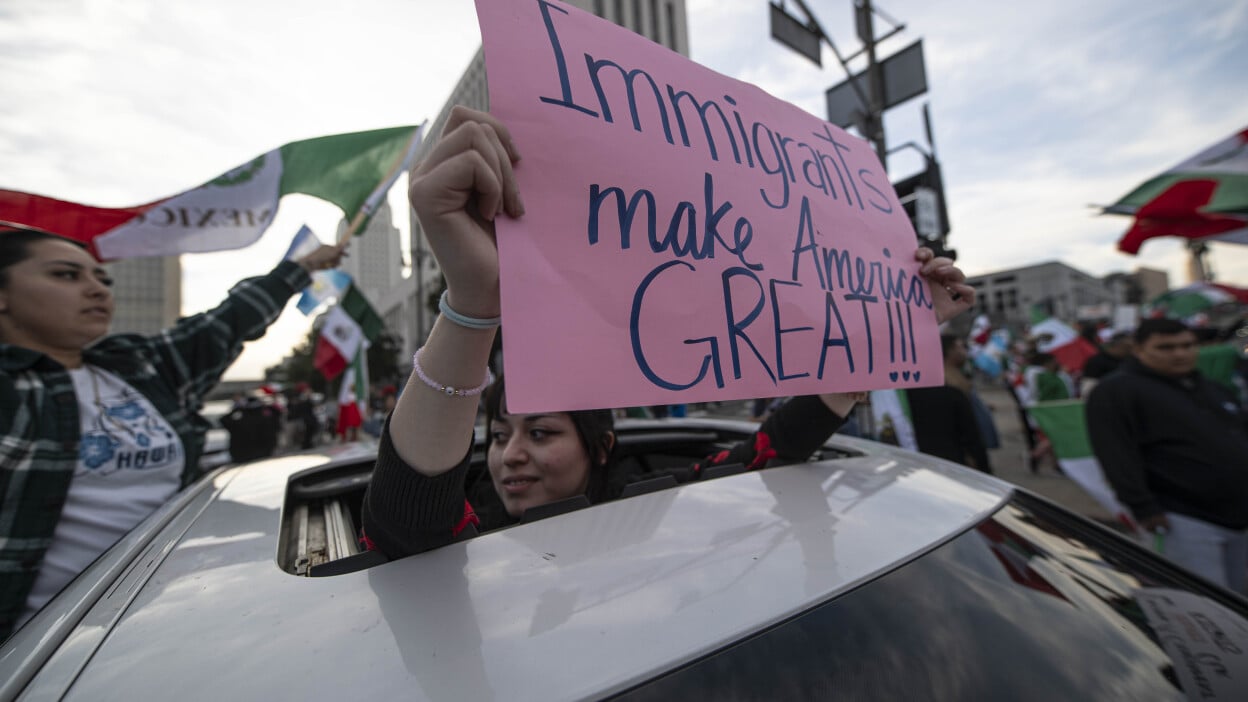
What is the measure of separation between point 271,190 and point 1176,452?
4.79 metres

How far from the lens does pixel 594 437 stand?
178cm

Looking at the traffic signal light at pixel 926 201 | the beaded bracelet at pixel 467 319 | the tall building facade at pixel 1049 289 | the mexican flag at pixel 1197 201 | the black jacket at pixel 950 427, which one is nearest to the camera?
the beaded bracelet at pixel 467 319

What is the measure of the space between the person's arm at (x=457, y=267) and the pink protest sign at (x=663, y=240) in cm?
4

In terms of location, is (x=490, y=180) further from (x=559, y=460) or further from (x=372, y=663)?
(x=559, y=460)

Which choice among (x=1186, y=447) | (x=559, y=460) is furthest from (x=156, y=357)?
(x=1186, y=447)

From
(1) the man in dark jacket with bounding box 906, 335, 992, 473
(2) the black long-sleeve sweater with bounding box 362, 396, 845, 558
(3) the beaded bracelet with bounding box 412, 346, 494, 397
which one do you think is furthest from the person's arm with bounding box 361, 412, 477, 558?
(1) the man in dark jacket with bounding box 906, 335, 992, 473

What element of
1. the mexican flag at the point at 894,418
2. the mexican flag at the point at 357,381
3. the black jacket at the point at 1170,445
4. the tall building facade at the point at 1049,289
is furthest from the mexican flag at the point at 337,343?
the tall building facade at the point at 1049,289

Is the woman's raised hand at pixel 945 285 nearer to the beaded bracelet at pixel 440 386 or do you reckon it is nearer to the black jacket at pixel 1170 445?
the beaded bracelet at pixel 440 386

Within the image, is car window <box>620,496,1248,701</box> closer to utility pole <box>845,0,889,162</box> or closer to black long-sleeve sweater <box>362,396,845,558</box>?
black long-sleeve sweater <box>362,396,845,558</box>

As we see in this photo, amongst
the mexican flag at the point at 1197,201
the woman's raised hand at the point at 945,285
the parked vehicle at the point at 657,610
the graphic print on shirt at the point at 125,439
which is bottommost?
the parked vehicle at the point at 657,610

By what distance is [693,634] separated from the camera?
745mm

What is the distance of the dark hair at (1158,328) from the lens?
3125 millimetres

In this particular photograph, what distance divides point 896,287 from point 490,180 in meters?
1.16

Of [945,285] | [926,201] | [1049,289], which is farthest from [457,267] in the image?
[1049,289]
